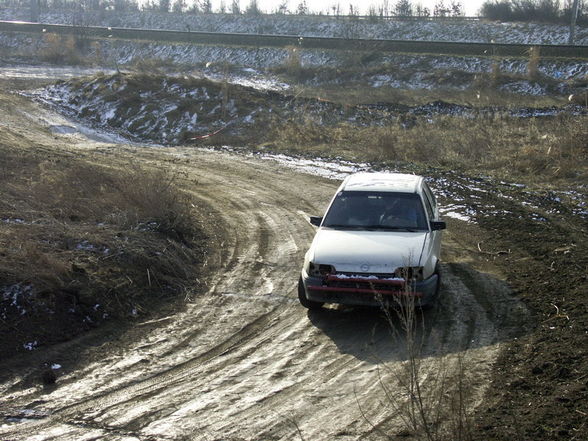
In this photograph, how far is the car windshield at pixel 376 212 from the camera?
9.55m

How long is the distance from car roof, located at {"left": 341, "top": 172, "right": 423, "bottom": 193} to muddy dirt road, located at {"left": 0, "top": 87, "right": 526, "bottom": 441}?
Answer: 1553mm

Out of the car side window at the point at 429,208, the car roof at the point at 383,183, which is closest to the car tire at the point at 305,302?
the car roof at the point at 383,183

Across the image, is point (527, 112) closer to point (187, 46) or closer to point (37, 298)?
point (37, 298)

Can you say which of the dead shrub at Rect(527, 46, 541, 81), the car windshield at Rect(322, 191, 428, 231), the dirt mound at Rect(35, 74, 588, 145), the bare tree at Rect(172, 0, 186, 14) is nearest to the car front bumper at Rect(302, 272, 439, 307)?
the car windshield at Rect(322, 191, 428, 231)

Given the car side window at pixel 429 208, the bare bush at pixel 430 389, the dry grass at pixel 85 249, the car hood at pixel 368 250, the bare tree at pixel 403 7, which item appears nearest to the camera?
the bare bush at pixel 430 389

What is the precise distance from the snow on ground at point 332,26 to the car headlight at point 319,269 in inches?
2115

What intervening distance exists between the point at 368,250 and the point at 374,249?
0.08 m

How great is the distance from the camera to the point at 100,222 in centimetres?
1175

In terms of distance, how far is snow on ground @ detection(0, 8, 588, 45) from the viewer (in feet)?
210

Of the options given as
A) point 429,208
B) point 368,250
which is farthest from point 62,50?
point 368,250

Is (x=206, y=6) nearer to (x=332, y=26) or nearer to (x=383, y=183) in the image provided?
(x=332, y=26)

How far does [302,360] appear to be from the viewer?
24.7 ft

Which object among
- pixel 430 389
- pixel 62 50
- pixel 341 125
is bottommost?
pixel 430 389

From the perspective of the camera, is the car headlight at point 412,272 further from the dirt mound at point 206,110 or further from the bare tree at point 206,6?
the bare tree at point 206,6
